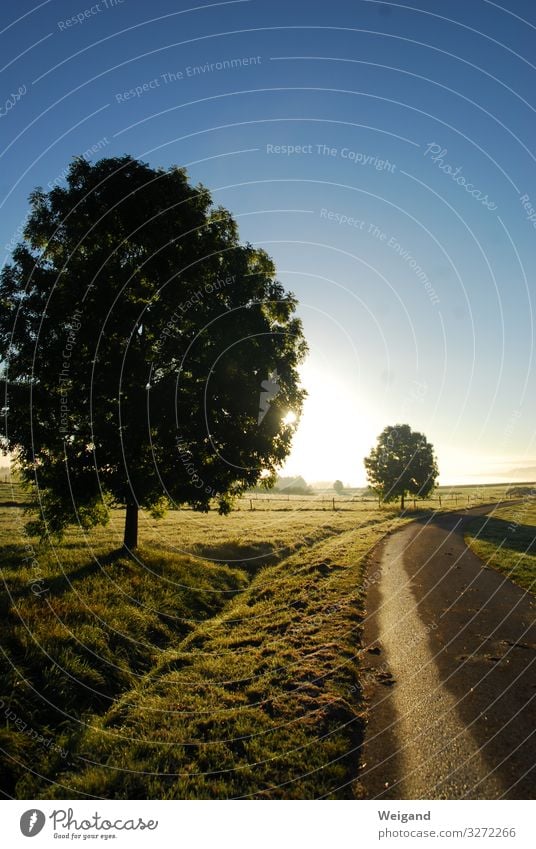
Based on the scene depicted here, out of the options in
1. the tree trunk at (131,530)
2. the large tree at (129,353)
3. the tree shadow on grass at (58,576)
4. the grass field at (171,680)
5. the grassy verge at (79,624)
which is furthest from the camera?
the tree trunk at (131,530)

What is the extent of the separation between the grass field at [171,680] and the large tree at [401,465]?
186ft

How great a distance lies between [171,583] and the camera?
16.4 metres

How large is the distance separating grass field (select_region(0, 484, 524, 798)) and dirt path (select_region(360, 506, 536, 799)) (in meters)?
0.55

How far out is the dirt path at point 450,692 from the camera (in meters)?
5.95

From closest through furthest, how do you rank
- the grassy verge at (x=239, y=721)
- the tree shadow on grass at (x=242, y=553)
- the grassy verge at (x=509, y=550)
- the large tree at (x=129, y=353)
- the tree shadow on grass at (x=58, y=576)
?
the grassy verge at (x=239, y=721)
the tree shadow on grass at (x=58, y=576)
the large tree at (x=129, y=353)
the grassy verge at (x=509, y=550)
the tree shadow on grass at (x=242, y=553)

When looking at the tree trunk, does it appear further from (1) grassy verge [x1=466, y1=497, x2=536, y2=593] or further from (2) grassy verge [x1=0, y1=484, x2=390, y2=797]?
(1) grassy verge [x1=466, y1=497, x2=536, y2=593]

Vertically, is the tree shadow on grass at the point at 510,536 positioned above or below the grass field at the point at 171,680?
below

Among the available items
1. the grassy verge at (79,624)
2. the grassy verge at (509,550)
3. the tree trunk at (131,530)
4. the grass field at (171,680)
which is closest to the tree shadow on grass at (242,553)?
the grassy verge at (79,624)

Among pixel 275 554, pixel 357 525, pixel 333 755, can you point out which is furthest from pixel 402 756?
pixel 357 525

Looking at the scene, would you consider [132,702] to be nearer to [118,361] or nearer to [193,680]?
[193,680]

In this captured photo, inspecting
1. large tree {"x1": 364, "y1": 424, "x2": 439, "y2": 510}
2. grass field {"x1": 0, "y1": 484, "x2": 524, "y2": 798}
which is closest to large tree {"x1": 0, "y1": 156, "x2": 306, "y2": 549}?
grass field {"x1": 0, "y1": 484, "x2": 524, "y2": 798}

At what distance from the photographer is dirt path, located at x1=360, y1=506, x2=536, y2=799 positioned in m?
5.95

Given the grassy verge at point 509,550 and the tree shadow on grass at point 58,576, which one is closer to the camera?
the tree shadow on grass at point 58,576

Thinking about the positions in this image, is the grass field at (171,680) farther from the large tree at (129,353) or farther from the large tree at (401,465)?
the large tree at (401,465)
